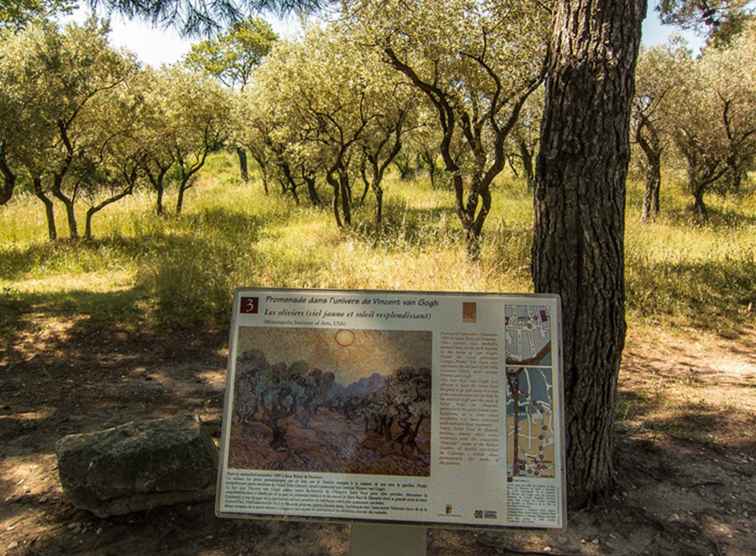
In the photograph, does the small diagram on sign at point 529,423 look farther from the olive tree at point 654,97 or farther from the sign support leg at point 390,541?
the olive tree at point 654,97

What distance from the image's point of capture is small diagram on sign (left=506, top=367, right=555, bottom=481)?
2.17 metres

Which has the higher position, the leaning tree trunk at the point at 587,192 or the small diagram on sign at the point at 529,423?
the leaning tree trunk at the point at 587,192

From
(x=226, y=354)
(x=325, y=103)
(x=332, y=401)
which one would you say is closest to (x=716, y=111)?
(x=325, y=103)

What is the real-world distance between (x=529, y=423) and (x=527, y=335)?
0.34 metres

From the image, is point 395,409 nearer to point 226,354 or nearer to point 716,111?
point 226,354

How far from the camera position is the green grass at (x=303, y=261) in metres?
8.06

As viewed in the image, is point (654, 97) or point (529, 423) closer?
point (529, 423)

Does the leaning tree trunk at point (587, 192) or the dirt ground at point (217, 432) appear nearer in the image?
the leaning tree trunk at point (587, 192)

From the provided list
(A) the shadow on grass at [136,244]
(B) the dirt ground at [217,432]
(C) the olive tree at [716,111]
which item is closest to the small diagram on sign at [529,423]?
(B) the dirt ground at [217,432]

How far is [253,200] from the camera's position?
20.7m

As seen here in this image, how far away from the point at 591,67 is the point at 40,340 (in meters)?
6.86

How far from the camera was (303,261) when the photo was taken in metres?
10.8

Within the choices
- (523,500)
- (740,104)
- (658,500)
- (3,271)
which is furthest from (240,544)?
(740,104)

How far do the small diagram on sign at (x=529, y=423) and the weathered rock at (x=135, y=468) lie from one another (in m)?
2.00
